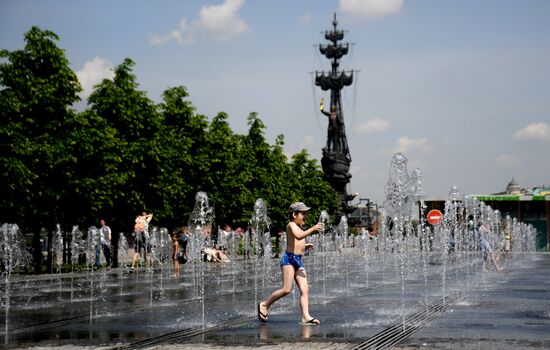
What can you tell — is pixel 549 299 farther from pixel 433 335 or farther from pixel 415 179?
pixel 415 179

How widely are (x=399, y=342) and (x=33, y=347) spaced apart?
4.22m

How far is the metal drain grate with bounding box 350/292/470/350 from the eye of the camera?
991 centimetres

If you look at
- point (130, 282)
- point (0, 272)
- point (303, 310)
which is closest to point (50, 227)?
point (0, 272)

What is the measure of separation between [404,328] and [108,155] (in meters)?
21.3

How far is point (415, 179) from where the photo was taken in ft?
125

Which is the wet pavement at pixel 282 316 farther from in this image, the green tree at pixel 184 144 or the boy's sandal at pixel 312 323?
the green tree at pixel 184 144

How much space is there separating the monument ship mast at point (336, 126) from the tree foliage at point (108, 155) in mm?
58669

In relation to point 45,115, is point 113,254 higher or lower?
lower

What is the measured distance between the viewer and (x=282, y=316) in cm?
1351

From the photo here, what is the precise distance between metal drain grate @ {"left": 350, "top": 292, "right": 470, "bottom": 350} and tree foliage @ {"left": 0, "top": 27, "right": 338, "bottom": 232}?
16248mm

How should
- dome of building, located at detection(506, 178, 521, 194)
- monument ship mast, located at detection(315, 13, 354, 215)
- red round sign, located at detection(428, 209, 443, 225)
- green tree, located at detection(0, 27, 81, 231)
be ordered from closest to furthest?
green tree, located at detection(0, 27, 81, 231)
red round sign, located at detection(428, 209, 443, 225)
monument ship mast, located at detection(315, 13, 354, 215)
dome of building, located at detection(506, 178, 521, 194)

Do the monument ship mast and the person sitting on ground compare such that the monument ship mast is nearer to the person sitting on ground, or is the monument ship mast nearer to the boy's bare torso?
the person sitting on ground

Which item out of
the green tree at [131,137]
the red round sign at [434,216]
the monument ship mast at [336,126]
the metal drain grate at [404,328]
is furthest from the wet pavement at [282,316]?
the monument ship mast at [336,126]

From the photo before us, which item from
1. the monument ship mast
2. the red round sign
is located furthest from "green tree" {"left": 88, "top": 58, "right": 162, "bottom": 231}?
the monument ship mast
